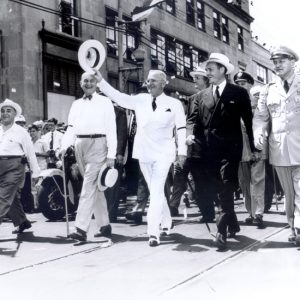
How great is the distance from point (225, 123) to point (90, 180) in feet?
5.87

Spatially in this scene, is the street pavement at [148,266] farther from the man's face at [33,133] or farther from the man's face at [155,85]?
the man's face at [33,133]

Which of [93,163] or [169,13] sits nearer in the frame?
[93,163]

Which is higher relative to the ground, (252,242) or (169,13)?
(169,13)

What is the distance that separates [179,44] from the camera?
30.0 m

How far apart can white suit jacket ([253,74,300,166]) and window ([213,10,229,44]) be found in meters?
28.1

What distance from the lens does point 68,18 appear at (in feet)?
66.6

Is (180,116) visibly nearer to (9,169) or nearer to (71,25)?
(9,169)

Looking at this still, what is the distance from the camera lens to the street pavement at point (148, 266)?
4.11 metres

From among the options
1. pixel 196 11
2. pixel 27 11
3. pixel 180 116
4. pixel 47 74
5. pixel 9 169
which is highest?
pixel 196 11

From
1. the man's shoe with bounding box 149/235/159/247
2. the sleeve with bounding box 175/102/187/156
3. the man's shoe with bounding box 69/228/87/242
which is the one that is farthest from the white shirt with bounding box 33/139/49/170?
the man's shoe with bounding box 149/235/159/247

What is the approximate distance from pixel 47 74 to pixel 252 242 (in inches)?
553

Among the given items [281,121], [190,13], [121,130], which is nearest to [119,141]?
[121,130]

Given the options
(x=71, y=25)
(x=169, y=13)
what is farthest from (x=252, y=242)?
(x=169, y=13)

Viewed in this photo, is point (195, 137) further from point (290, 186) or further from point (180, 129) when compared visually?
point (290, 186)
